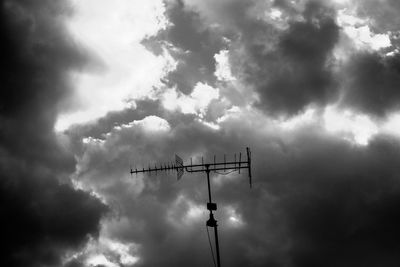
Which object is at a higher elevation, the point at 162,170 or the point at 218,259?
the point at 162,170

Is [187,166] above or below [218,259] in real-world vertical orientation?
above

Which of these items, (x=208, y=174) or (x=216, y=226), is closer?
(x=216, y=226)

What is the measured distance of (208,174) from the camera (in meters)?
29.8

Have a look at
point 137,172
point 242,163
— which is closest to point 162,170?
point 137,172

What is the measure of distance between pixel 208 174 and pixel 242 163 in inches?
138

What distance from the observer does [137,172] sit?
3334cm

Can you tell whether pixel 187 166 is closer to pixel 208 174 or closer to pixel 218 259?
pixel 208 174

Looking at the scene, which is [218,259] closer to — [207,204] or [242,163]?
[207,204]

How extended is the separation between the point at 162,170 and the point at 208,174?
516 cm

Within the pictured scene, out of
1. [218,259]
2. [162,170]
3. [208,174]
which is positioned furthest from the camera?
[162,170]

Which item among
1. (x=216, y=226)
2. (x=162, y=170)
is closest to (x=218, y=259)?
(x=216, y=226)

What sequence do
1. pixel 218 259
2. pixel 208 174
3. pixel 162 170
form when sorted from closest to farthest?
1. pixel 218 259
2. pixel 208 174
3. pixel 162 170

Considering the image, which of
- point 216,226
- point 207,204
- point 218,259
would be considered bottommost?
point 218,259

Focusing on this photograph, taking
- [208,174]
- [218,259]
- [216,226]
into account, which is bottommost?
[218,259]
